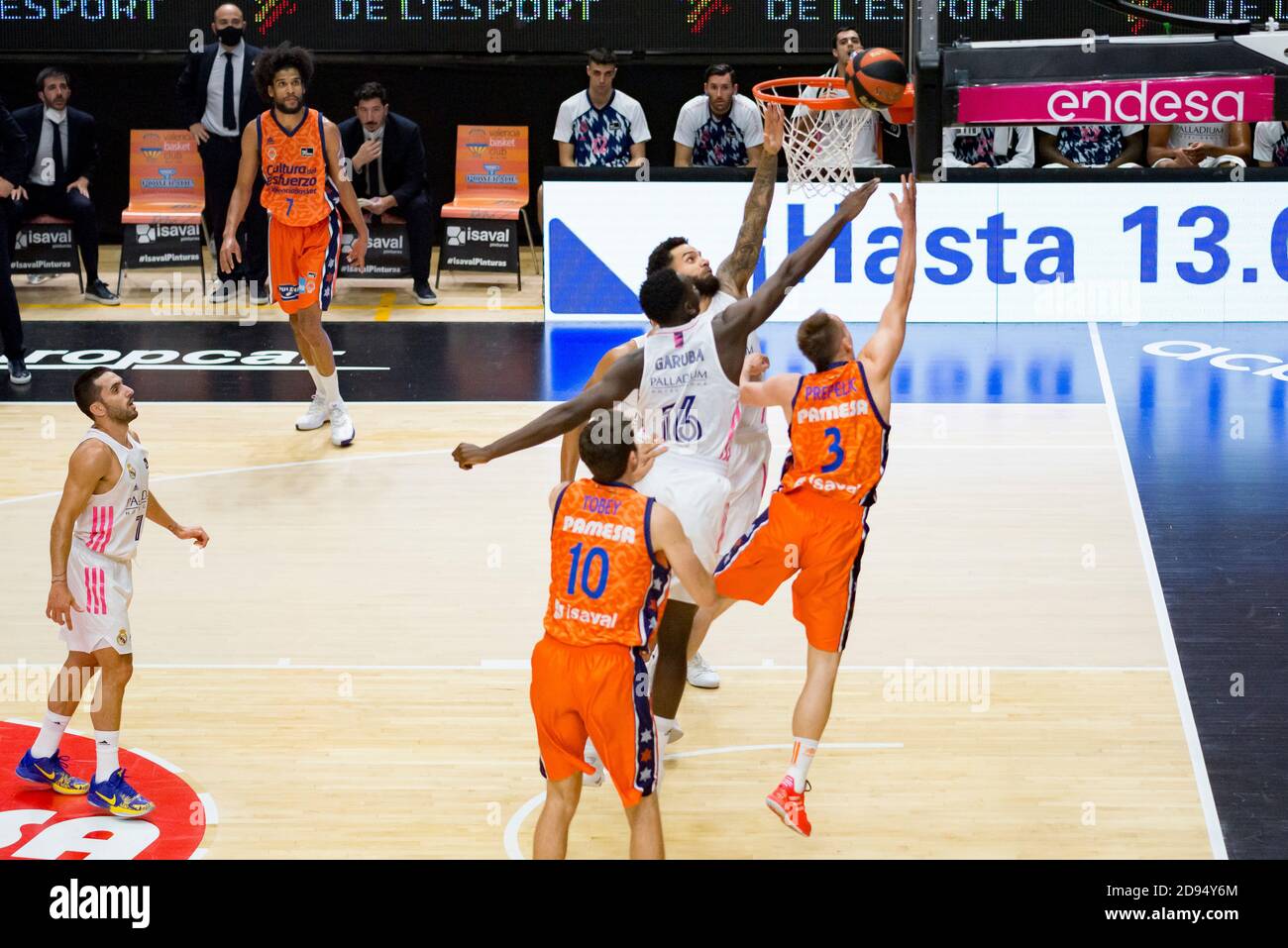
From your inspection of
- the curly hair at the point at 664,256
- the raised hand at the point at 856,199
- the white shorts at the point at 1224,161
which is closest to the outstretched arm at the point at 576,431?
the curly hair at the point at 664,256

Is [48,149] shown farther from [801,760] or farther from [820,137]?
[801,760]

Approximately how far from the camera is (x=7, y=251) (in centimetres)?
1173

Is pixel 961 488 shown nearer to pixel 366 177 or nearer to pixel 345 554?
pixel 345 554

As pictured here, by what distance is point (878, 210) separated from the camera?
1366 centimetres

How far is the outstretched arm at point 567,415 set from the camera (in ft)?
18.9

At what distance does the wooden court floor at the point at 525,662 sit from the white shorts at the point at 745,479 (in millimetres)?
745

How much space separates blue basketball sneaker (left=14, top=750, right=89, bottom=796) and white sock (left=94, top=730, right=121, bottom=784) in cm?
21

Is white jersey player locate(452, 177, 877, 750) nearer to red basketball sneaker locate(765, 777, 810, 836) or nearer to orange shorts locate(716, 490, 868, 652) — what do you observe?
orange shorts locate(716, 490, 868, 652)

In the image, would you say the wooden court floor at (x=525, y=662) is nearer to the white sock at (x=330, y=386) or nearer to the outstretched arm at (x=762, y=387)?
the white sock at (x=330, y=386)

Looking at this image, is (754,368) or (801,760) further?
(754,368)

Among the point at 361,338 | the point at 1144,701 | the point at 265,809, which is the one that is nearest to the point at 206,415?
the point at 361,338

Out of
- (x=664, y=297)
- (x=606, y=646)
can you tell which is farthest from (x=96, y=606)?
(x=664, y=297)

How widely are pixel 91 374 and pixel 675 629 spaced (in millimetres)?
2222

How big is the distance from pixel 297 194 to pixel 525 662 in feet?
14.4
